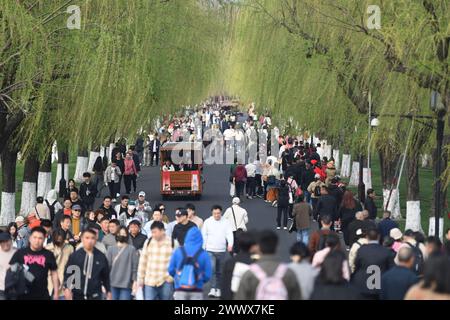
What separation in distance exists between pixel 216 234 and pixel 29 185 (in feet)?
50.5

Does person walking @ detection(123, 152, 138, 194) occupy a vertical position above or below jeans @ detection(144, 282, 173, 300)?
above

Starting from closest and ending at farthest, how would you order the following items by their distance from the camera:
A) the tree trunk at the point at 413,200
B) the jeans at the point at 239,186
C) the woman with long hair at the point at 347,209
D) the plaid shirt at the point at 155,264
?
the plaid shirt at the point at 155,264 < the woman with long hair at the point at 347,209 < the tree trunk at the point at 413,200 < the jeans at the point at 239,186

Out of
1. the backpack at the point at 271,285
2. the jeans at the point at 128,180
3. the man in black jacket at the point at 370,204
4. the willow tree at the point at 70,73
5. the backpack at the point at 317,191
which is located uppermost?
the willow tree at the point at 70,73

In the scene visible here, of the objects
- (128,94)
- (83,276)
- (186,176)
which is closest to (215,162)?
(186,176)

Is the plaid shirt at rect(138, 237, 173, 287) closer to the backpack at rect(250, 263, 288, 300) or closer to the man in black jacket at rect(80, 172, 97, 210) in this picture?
the backpack at rect(250, 263, 288, 300)

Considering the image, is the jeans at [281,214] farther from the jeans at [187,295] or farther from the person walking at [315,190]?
the jeans at [187,295]

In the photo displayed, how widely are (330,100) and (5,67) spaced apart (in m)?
10.4

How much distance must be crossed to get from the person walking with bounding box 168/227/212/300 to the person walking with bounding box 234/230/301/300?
3029 mm

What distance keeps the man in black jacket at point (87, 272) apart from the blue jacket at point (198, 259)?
93 cm

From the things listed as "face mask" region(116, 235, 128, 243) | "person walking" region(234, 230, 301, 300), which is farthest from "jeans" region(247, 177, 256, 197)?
"person walking" region(234, 230, 301, 300)

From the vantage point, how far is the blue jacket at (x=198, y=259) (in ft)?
50.8

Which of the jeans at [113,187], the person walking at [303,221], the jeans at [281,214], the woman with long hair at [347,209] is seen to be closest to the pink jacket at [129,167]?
the jeans at [113,187]

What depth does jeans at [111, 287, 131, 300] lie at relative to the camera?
16.5m

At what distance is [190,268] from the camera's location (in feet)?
50.5
